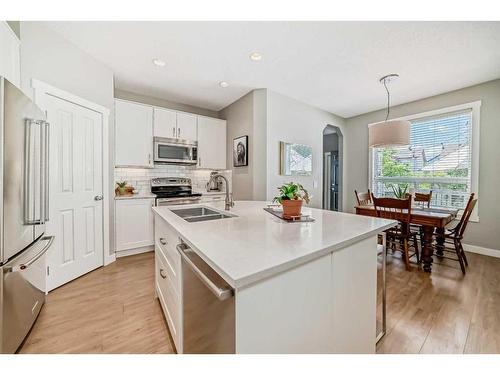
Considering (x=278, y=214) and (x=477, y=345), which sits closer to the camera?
(x=477, y=345)

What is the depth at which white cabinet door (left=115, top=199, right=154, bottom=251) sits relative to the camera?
10.0 feet

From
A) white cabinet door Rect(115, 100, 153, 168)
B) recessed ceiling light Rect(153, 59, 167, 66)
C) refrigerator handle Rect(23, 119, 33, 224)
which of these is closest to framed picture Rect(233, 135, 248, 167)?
white cabinet door Rect(115, 100, 153, 168)

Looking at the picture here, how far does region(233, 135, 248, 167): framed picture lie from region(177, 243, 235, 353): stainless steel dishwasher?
2.68 metres

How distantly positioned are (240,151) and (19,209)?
9.32 feet

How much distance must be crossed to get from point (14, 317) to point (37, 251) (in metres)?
0.41

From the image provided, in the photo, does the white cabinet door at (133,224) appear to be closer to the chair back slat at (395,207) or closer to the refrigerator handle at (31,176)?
the refrigerator handle at (31,176)

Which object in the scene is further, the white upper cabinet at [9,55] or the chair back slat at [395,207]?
the chair back slat at [395,207]

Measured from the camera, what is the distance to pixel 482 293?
2092 millimetres

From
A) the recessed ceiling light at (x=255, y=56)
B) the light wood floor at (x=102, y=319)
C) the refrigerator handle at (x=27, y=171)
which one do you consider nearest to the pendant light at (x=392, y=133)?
the recessed ceiling light at (x=255, y=56)

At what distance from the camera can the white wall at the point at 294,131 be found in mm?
3520

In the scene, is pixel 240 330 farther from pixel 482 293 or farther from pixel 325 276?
pixel 482 293

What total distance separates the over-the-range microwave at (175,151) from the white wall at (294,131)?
1.39 m

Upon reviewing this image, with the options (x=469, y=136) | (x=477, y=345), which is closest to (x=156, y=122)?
(x=477, y=345)

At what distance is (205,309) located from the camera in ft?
3.03
